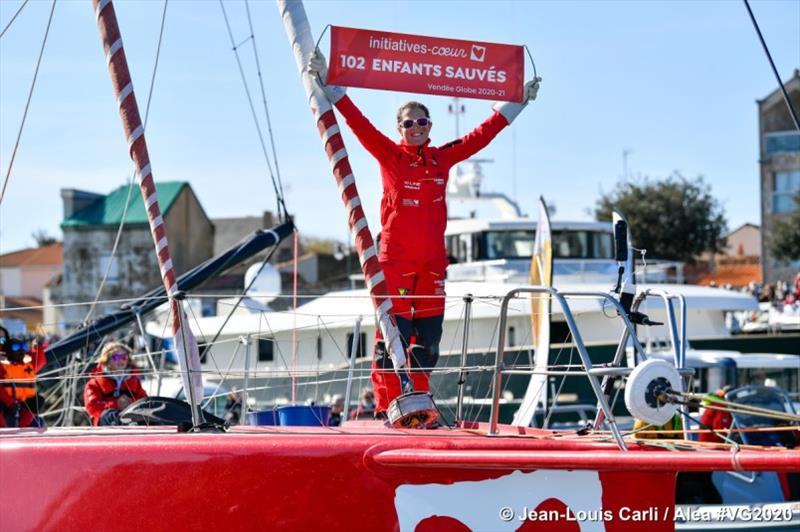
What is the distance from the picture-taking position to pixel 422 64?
6.07 metres

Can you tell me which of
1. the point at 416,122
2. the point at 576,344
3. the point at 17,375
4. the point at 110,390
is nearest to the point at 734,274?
the point at 110,390

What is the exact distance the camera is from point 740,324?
21.3 metres

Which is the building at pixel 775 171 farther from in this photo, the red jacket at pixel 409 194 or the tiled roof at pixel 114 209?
the red jacket at pixel 409 194

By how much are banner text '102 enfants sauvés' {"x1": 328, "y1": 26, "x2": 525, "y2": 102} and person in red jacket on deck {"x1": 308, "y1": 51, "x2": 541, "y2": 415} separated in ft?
0.82

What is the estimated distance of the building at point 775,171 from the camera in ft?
130

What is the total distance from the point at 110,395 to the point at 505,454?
4185mm

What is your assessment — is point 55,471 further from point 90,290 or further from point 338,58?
point 90,290

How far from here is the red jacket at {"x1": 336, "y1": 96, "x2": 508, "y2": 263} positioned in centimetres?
648

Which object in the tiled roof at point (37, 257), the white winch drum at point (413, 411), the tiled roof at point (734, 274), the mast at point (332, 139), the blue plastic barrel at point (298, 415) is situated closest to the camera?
the white winch drum at point (413, 411)

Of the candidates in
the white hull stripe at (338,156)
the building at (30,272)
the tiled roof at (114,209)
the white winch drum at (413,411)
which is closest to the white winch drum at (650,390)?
the white winch drum at (413,411)

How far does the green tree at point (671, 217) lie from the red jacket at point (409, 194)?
3785 cm

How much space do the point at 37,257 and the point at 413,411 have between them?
74.7m

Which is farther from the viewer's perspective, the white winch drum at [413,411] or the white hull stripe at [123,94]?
the white hull stripe at [123,94]

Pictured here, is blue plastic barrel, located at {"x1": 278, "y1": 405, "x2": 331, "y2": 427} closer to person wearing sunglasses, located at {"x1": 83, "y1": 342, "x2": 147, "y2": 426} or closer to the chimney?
person wearing sunglasses, located at {"x1": 83, "y1": 342, "x2": 147, "y2": 426}
